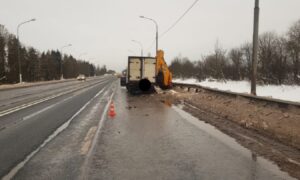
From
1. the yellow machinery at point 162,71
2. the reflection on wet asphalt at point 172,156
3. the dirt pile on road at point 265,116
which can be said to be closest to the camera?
the reflection on wet asphalt at point 172,156

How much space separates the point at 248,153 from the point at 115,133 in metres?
4.19

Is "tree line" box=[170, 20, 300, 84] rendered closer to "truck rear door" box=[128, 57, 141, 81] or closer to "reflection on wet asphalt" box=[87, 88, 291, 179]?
"truck rear door" box=[128, 57, 141, 81]

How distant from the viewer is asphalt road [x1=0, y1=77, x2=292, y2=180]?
6102 millimetres

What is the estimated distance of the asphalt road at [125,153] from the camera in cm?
610

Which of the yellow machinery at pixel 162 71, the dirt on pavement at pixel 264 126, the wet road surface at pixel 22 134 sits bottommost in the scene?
the wet road surface at pixel 22 134

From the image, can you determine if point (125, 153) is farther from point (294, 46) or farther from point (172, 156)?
point (294, 46)

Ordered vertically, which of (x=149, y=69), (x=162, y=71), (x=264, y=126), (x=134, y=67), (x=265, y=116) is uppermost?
(x=134, y=67)

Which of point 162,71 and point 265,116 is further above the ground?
point 162,71

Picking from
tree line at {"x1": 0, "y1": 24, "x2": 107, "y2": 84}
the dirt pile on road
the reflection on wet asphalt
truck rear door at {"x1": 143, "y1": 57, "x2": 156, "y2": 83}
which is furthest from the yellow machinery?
tree line at {"x1": 0, "y1": 24, "x2": 107, "y2": 84}

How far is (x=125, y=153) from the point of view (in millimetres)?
7715

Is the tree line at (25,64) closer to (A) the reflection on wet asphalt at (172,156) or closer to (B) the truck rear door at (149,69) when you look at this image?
(B) the truck rear door at (149,69)

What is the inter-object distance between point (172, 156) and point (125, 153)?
1.04 meters

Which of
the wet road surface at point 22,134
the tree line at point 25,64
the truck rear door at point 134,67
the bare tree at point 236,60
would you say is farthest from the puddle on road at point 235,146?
the bare tree at point 236,60

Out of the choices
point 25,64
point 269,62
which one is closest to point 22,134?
point 269,62
